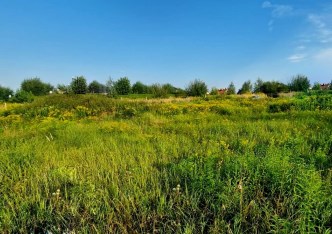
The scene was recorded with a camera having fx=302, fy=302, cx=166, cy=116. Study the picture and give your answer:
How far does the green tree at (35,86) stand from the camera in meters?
56.1

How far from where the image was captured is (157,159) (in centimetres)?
→ 523

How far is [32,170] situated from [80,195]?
1675 millimetres

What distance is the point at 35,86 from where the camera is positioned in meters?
56.7

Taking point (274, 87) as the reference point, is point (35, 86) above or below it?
above

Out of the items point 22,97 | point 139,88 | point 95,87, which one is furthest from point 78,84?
point 139,88

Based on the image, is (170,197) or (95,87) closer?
(170,197)

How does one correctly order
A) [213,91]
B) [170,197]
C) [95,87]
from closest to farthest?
[170,197] → [213,91] → [95,87]

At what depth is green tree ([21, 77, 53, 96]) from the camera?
5609 centimetres

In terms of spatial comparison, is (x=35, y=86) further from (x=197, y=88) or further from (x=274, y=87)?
(x=274, y=87)

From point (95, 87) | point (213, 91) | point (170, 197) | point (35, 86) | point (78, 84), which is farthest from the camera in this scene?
point (35, 86)

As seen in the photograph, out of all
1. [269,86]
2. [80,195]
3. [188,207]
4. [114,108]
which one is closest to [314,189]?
[188,207]

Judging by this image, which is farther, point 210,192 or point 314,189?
point 210,192

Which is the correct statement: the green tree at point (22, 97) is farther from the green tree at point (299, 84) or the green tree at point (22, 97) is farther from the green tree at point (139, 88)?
the green tree at point (299, 84)

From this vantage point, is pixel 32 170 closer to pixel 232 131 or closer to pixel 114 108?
pixel 232 131
